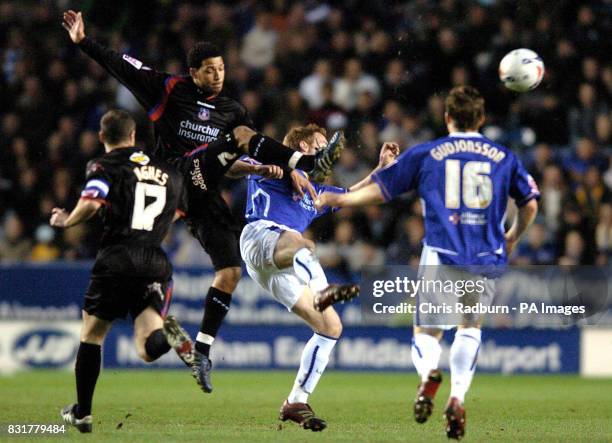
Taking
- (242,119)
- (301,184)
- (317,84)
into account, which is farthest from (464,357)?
(317,84)

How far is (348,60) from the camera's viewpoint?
16.6m

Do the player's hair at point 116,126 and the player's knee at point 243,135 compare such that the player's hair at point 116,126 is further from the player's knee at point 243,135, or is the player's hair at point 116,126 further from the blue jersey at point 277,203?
the blue jersey at point 277,203

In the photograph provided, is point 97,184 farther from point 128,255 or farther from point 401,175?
point 401,175

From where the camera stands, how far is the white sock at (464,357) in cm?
762

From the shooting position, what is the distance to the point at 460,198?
773 centimetres

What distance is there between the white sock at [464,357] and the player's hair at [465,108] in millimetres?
1352

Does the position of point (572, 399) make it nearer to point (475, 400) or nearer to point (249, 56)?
point (475, 400)

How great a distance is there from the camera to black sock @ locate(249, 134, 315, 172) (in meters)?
9.24

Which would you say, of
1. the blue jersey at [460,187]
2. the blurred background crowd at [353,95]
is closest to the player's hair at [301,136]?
the blue jersey at [460,187]

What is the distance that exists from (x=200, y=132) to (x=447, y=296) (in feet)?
9.80

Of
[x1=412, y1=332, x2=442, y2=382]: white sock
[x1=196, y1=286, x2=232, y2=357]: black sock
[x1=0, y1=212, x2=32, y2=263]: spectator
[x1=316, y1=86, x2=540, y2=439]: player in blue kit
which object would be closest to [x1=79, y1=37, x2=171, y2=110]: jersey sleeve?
[x1=196, y1=286, x2=232, y2=357]: black sock

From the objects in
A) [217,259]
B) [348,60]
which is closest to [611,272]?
[348,60]

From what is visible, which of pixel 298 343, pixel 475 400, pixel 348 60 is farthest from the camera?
pixel 348 60

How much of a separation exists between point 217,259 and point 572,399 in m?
4.13
